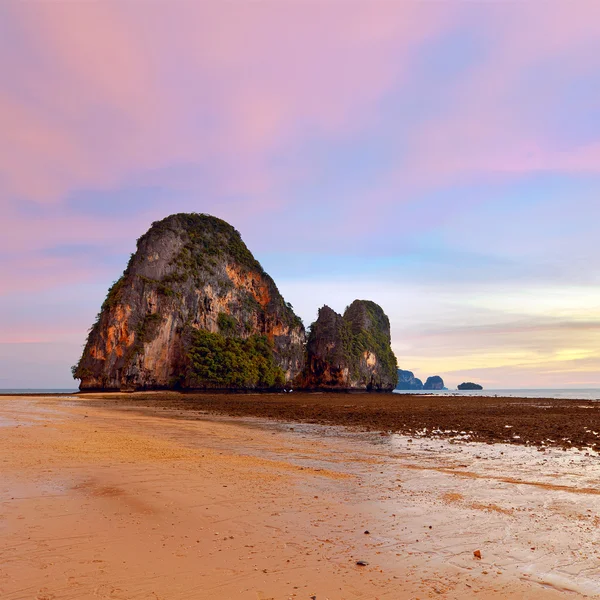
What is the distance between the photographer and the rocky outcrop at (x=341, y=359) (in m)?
124

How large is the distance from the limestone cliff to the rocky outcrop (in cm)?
461

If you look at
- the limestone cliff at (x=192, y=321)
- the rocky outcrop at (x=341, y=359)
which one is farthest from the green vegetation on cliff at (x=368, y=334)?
the limestone cliff at (x=192, y=321)

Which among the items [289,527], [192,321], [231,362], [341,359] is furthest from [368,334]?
[289,527]

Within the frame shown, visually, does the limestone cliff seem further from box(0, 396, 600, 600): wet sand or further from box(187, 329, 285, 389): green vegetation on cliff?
box(0, 396, 600, 600): wet sand

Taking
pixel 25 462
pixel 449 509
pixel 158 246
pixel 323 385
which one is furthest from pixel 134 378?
pixel 449 509

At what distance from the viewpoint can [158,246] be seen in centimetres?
10119

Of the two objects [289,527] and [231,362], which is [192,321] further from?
[289,527]

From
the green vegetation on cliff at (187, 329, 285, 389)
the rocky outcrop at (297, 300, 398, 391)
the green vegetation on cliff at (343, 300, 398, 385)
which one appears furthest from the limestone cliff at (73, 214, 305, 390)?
the green vegetation on cliff at (343, 300, 398, 385)

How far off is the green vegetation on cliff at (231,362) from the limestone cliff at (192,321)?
0.70 feet

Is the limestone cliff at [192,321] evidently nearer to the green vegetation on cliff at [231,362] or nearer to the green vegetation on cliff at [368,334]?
the green vegetation on cliff at [231,362]

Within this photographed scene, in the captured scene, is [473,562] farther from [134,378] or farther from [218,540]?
[134,378]

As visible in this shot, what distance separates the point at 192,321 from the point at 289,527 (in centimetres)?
9812

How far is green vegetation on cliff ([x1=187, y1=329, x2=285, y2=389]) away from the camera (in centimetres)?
9256

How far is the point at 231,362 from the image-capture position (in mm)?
100062
